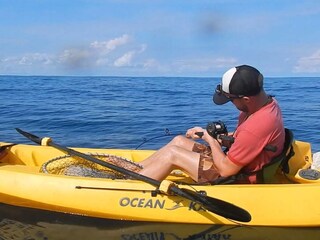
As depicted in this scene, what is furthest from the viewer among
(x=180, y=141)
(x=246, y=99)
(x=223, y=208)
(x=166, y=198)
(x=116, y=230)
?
(x=180, y=141)

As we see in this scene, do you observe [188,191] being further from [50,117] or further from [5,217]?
[50,117]

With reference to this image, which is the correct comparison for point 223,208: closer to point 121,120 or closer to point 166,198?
point 166,198

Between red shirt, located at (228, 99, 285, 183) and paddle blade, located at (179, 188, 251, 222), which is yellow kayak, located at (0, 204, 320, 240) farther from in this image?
red shirt, located at (228, 99, 285, 183)

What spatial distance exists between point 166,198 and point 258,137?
1.05 metres

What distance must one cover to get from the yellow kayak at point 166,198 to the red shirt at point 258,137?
0.30 meters

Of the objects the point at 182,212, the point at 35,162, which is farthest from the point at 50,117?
the point at 182,212

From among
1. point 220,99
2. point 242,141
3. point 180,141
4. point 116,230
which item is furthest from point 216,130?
point 116,230

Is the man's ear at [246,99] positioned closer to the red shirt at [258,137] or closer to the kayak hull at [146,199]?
the red shirt at [258,137]

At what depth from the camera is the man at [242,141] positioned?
433cm

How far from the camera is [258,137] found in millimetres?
4320

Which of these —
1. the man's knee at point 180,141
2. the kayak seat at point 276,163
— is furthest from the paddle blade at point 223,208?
the man's knee at point 180,141

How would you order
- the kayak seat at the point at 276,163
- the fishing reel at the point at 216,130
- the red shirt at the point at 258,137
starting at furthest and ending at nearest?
the fishing reel at the point at 216,130 < the kayak seat at the point at 276,163 < the red shirt at the point at 258,137

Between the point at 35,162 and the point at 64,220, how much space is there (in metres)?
1.43

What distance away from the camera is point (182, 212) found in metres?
4.50
